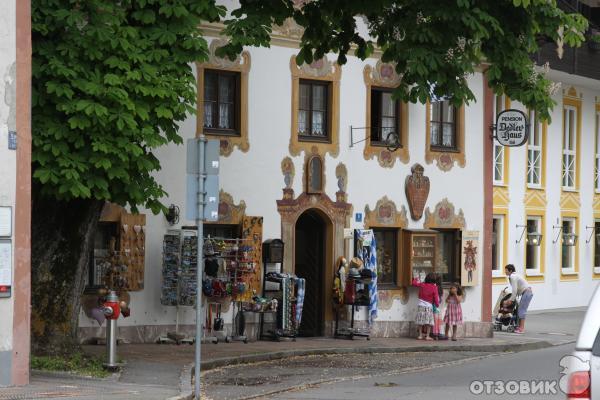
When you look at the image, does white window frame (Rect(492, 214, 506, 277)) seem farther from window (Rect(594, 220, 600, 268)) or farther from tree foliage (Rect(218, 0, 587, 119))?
tree foliage (Rect(218, 0, 587, 119))

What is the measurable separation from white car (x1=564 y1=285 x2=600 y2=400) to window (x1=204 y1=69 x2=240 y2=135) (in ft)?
54.7

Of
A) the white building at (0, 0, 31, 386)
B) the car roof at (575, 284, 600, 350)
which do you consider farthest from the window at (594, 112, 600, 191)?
the car roof at (575, 284, 600, 350)

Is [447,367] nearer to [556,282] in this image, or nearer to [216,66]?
[216,66]

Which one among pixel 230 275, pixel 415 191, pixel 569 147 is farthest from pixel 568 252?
pixel 230 275

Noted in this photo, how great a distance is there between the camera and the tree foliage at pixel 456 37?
1836 cm

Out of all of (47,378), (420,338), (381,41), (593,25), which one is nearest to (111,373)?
(47,378)

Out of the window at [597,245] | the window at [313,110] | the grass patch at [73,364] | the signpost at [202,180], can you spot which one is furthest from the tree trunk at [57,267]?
the window at [597,245]

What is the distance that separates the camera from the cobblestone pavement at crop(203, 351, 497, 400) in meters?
18.0

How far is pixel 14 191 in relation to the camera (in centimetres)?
1603

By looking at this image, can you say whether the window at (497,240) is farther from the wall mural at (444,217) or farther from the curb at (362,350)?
the curb at (362,350)

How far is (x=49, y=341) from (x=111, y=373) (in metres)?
1.30

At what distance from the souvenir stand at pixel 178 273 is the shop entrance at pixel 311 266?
3354mm

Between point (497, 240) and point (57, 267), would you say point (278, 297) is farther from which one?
point (497, 240)

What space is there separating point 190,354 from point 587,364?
14170 mm
